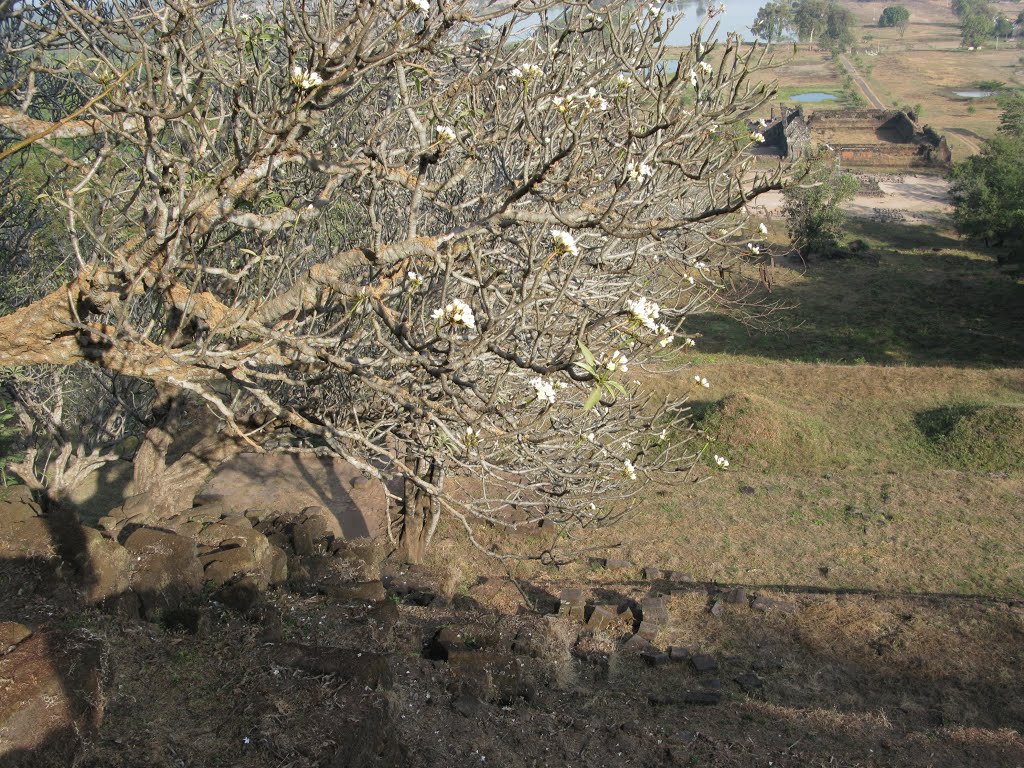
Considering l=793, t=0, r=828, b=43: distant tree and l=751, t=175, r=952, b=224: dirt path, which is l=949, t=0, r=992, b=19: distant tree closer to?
l=793, t=0, r=828, b=43: distant tree

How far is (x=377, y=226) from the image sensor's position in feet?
18.5

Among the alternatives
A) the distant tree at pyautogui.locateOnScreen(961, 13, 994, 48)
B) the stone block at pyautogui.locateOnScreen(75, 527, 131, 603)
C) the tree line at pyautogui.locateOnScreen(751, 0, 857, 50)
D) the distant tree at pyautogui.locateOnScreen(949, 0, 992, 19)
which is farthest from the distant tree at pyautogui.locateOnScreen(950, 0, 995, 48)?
the stone block at pyautogui.locateOnScreen(75, 527, 131, 603)

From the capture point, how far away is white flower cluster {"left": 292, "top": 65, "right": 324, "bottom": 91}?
3.75 meters

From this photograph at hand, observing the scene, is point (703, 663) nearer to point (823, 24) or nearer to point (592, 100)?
point (592, 100)

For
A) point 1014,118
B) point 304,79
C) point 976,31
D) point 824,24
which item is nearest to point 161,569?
point 304,79

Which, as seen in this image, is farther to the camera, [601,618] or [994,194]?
[994,194]

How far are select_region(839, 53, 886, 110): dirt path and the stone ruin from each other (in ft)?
26.0

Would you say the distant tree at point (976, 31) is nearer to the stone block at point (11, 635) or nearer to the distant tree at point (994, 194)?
the distant tree at point (994, 194)

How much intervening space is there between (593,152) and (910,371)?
13.4 metres

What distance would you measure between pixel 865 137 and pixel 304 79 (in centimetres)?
5549

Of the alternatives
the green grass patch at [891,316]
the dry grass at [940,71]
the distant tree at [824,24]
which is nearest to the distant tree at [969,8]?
the dry grass at [940,71]

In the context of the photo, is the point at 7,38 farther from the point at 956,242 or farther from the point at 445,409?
the point at 956,242

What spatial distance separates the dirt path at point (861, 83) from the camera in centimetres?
7012

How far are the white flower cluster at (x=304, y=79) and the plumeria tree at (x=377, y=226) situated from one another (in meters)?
0.02
